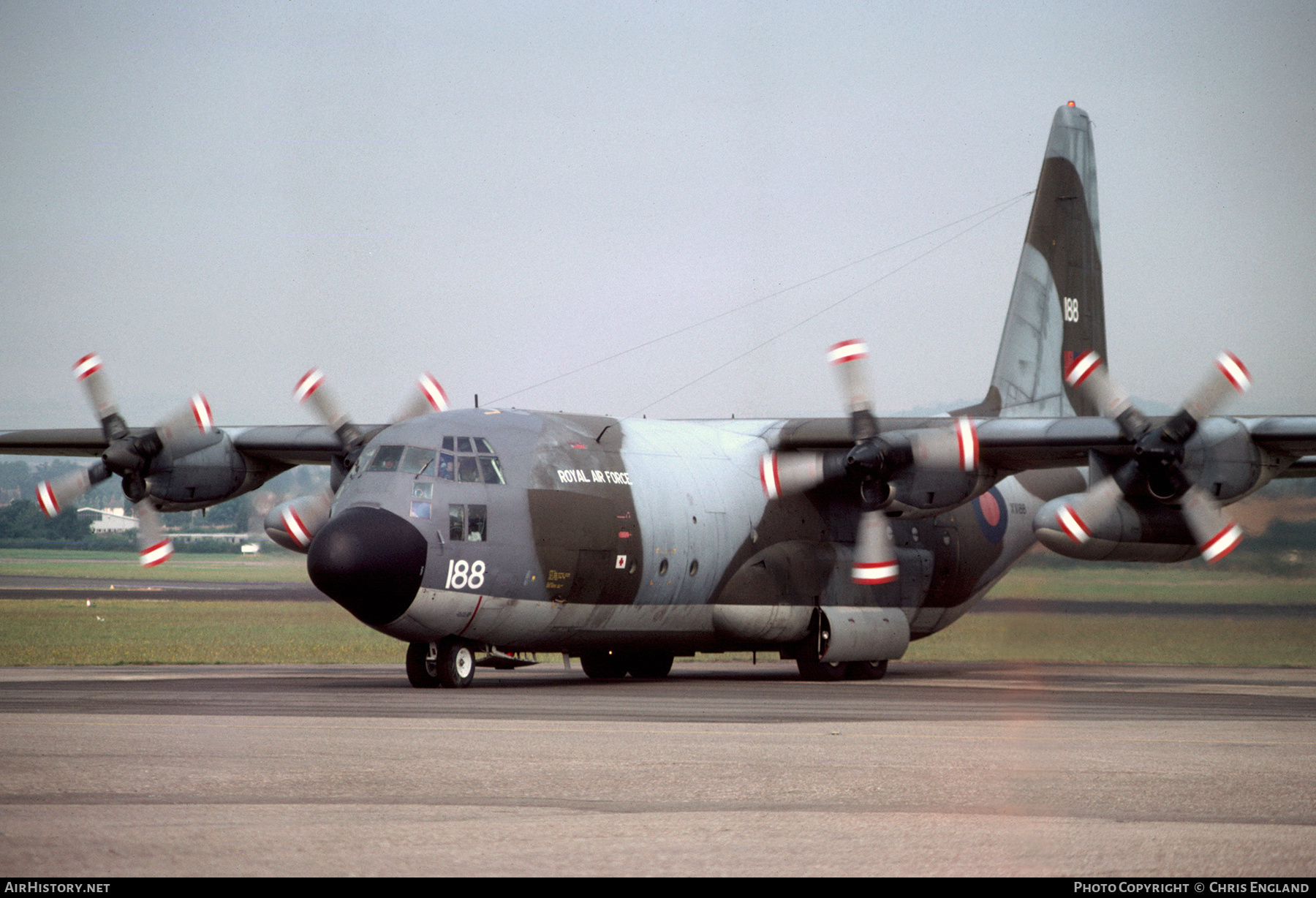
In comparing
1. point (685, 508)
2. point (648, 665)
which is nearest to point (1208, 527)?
point (685, 508)

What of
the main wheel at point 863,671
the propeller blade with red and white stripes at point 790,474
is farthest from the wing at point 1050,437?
the main wheel at point 863,671

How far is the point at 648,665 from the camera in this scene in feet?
85.7

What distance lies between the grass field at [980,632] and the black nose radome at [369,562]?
10.9m

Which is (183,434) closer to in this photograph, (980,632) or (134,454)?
(134,454)

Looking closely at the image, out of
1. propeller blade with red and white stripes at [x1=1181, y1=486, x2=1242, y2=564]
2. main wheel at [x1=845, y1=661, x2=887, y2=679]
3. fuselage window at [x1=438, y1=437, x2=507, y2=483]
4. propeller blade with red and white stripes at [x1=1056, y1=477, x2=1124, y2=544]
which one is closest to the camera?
fuselage window at [x1=438, y1=437, x2=507, y2=483]

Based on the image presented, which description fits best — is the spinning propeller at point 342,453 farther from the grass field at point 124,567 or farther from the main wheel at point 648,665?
the grass field at point 124,567

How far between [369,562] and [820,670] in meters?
9.51

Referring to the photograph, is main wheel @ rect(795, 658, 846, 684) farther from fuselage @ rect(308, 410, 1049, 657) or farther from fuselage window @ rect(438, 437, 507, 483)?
fuselage window @ rect(438, 437, 507, 483)

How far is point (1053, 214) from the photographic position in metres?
31.9

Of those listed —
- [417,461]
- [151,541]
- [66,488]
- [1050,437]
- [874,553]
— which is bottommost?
[874,553]

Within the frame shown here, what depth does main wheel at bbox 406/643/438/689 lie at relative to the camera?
21.4m

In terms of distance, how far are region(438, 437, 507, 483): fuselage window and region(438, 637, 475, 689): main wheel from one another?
7.50 ft

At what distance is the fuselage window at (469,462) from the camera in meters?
21.1

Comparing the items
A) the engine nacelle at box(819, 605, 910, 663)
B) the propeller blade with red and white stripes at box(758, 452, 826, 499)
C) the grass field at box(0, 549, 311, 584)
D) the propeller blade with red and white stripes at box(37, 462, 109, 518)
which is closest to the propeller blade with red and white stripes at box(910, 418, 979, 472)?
the propeller blade with red and white stripes at box(758, 452, 826, 499)
